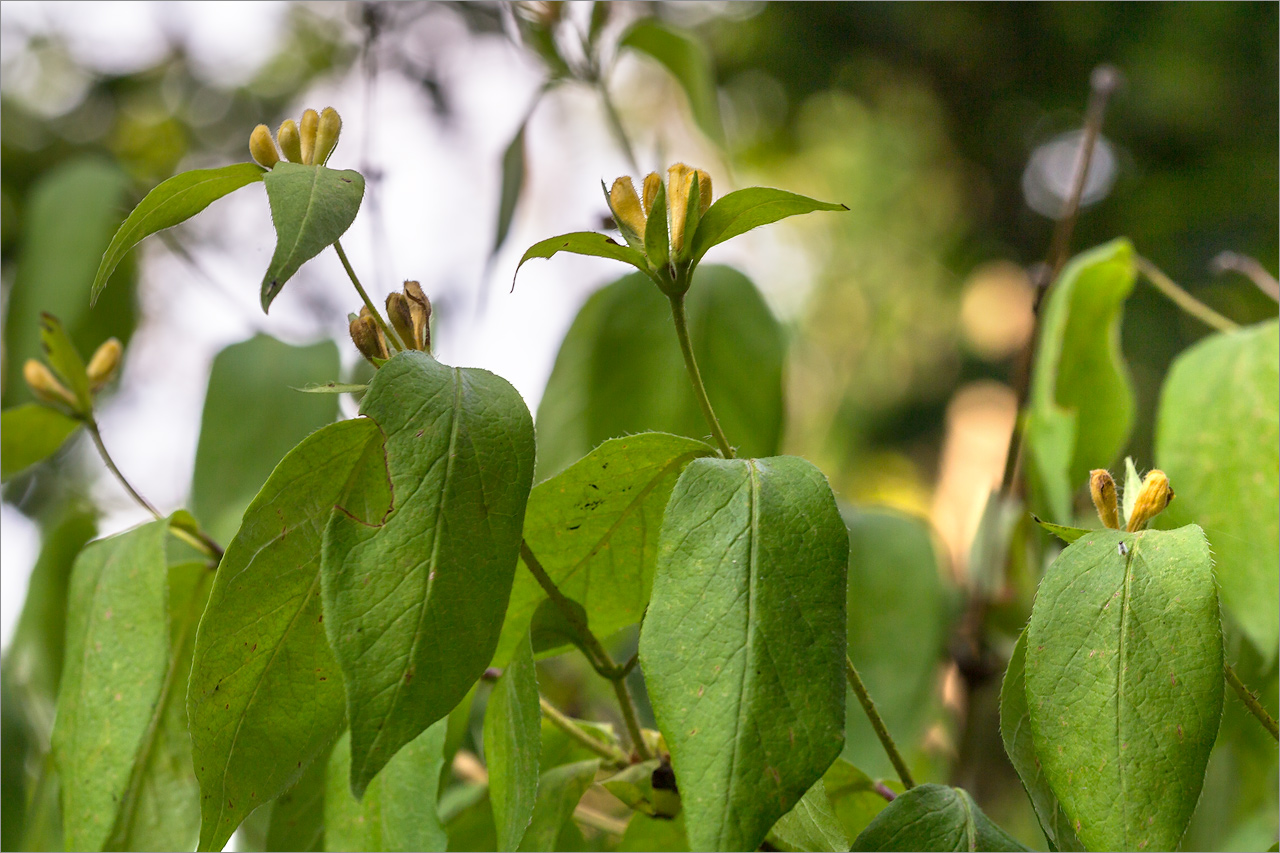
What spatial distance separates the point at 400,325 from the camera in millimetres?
231

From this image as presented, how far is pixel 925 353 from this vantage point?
1786mm

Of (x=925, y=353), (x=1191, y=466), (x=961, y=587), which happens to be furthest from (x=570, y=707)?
(x=925, y=353)

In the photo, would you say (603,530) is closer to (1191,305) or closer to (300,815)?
(300,815)

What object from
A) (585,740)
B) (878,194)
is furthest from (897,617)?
(878,194)

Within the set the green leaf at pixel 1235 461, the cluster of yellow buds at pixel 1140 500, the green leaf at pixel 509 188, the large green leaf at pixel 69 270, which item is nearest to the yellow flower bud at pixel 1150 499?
the cluster of yellow buds at pixel 1140 500

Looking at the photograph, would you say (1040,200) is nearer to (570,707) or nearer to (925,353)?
(925,353)

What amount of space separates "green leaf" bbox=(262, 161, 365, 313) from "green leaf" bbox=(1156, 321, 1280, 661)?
0.26m

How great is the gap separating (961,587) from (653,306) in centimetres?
39

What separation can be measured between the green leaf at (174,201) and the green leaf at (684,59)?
34 centimetres

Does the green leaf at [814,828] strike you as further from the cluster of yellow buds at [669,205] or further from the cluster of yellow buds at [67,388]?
the cluster of yellow buds at [67,388]

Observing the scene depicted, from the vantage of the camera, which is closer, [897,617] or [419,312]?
[419,312]

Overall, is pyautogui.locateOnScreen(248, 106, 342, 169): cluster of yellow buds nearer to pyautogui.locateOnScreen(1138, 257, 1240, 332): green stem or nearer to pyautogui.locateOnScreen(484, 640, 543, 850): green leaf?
pyautogui.locateOnScreen(484, 640, 543, 850): green leaf

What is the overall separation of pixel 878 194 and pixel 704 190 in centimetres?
178

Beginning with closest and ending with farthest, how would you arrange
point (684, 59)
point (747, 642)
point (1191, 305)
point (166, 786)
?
point (747, 642) < point (166, 786) < point (1191, 305) < point (684, 59)
